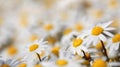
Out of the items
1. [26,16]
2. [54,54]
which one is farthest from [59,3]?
[54,54]

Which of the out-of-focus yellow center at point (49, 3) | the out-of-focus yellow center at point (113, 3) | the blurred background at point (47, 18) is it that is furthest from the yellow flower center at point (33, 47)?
the out-of-focus yellow center at point (49, 3)

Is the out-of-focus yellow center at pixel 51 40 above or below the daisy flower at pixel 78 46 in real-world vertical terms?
above

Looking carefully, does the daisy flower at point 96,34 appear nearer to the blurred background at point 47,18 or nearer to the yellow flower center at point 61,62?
the yellow flower center at point 61,62

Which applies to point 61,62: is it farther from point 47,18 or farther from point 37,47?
point 47,18

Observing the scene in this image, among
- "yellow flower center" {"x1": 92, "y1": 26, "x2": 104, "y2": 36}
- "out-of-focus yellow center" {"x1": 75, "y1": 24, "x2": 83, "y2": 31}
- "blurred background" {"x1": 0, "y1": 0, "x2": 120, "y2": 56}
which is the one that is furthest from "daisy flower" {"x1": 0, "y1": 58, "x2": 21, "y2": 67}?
"out-of-focus yellow center" {"x1": 75, "y1": 24, "x2": 83, "y2": 31}

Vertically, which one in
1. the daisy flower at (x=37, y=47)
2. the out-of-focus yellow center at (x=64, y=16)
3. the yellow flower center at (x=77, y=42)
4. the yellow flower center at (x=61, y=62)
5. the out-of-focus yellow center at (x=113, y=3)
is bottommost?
the yellow flower center at (x=61, y=62)

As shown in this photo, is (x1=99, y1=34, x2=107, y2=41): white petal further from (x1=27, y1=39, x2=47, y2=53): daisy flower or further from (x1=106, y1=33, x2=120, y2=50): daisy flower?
(x1=27, y1=39, x2=47, y2=53): daisy flower

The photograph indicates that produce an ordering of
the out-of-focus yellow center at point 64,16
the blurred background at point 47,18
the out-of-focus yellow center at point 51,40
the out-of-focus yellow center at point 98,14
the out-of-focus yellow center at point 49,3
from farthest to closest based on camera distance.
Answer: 1. the out-of-focus yellow center at point 49,3
2. the out-of-focus yellow center at point 64,16
3. the out-of-focus yellow center at point 98,14
4. the blurred background at point 47,18
5. the out-of-focus yellow center at point 51,40

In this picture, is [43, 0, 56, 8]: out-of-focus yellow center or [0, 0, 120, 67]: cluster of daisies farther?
[43, 0, 56, 8]: out-of-focus yellow center
